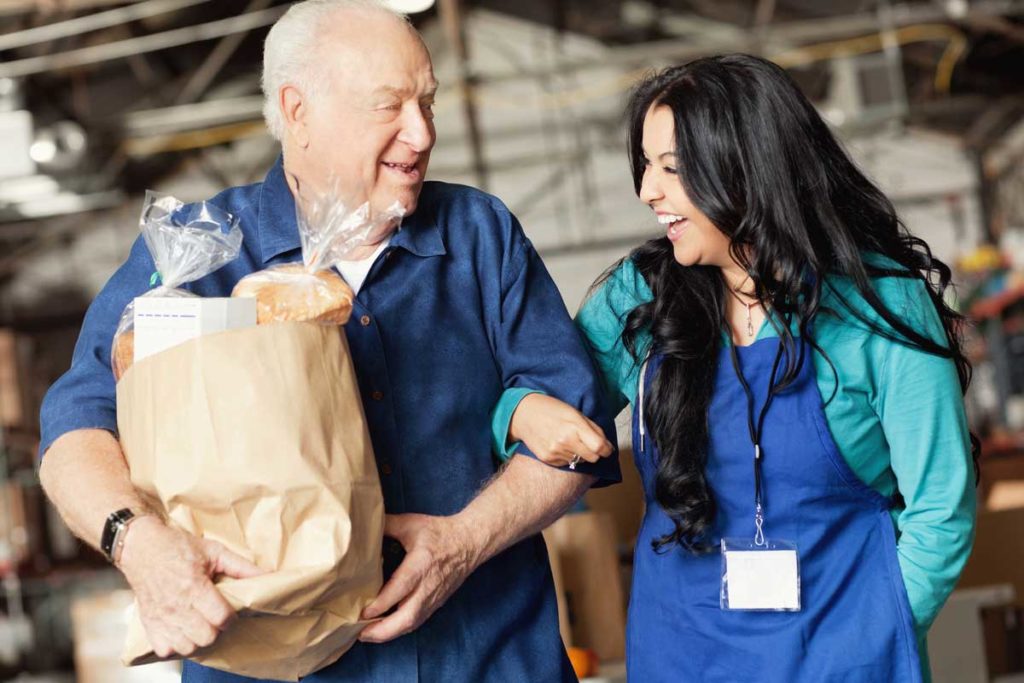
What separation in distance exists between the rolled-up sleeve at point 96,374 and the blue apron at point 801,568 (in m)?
0.76

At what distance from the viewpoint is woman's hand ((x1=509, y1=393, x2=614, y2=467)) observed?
129 cm

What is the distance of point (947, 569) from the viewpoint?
5.38 ft

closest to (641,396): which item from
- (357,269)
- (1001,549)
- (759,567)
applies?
(759,567)

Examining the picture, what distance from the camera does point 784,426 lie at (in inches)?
64.7

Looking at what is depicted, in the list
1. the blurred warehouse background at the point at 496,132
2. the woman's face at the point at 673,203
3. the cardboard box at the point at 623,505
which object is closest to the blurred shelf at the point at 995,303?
the blurred warehouse background at the point at 496,132

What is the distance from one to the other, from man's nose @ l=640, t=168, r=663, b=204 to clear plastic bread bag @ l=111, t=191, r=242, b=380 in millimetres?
652

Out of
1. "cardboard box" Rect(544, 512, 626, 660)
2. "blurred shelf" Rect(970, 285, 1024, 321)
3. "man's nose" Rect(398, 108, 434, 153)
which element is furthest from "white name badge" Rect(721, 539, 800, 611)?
"blurred shelf" Rect(970, 285, 1024, 321)

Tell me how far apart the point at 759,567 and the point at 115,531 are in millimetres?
870

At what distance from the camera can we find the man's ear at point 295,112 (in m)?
1.42

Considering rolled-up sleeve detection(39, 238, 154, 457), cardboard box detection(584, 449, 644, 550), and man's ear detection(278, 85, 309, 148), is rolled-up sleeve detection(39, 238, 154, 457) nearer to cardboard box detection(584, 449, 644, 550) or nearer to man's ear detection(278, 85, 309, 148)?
man's ear detection(278, 85, 309, 148)

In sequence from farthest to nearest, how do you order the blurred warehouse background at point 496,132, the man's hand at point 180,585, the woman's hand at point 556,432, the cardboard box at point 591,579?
the blurred warehouse background at point 496,132
the cardboard box at point 591,579
the woman's hand at point 556,432
the man's hand at point 180,585

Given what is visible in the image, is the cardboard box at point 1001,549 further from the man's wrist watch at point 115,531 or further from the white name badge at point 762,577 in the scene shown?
the man's wrist watch at point 115,531

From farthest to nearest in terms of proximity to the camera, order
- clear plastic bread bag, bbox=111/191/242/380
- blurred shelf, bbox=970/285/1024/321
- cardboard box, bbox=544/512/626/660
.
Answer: blurred shelf, bbox=970/285/1024/321 < cardboard box, bbox=544/512/626/660 < clear plastic bread bag, bbox=111/191/242/380

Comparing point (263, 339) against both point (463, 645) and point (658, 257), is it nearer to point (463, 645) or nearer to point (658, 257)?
point (463, 645)
